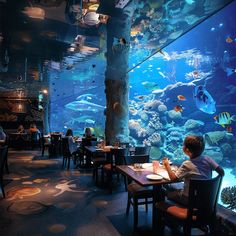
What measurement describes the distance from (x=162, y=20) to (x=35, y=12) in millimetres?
2758

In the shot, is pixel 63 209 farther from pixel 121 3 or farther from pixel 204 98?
pixel 204 98

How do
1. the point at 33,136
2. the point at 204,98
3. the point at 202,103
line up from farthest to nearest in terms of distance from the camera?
1. the point at 33,136
2. the point at 202,103
3. the point at 204,98

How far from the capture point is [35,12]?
4637mm

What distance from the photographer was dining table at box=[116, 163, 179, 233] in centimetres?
235

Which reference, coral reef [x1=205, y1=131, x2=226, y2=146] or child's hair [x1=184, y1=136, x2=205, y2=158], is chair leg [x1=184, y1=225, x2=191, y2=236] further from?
coral reef [x1=205, y1=131, x2=226, y2=146]

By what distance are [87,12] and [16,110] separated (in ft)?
33.4

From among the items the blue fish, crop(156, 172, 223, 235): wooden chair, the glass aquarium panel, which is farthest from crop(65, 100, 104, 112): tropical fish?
crop(156, 172, 223, 235): wooden chair

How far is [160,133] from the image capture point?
1238cm

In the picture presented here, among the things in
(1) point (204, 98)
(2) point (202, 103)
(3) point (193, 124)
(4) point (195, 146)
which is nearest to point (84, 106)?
(3) point (193, 124)

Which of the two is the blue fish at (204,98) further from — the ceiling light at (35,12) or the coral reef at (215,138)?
the ceiling light at (35,12)

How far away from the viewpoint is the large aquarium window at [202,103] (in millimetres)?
9671

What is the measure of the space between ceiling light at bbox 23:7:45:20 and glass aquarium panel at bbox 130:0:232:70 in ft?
6.89

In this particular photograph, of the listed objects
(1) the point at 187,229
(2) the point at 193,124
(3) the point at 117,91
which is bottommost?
(1) the point at 187,229

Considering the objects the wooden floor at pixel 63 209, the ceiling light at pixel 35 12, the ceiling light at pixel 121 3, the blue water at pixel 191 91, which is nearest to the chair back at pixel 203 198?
the wooden floor at pixel 63 209
